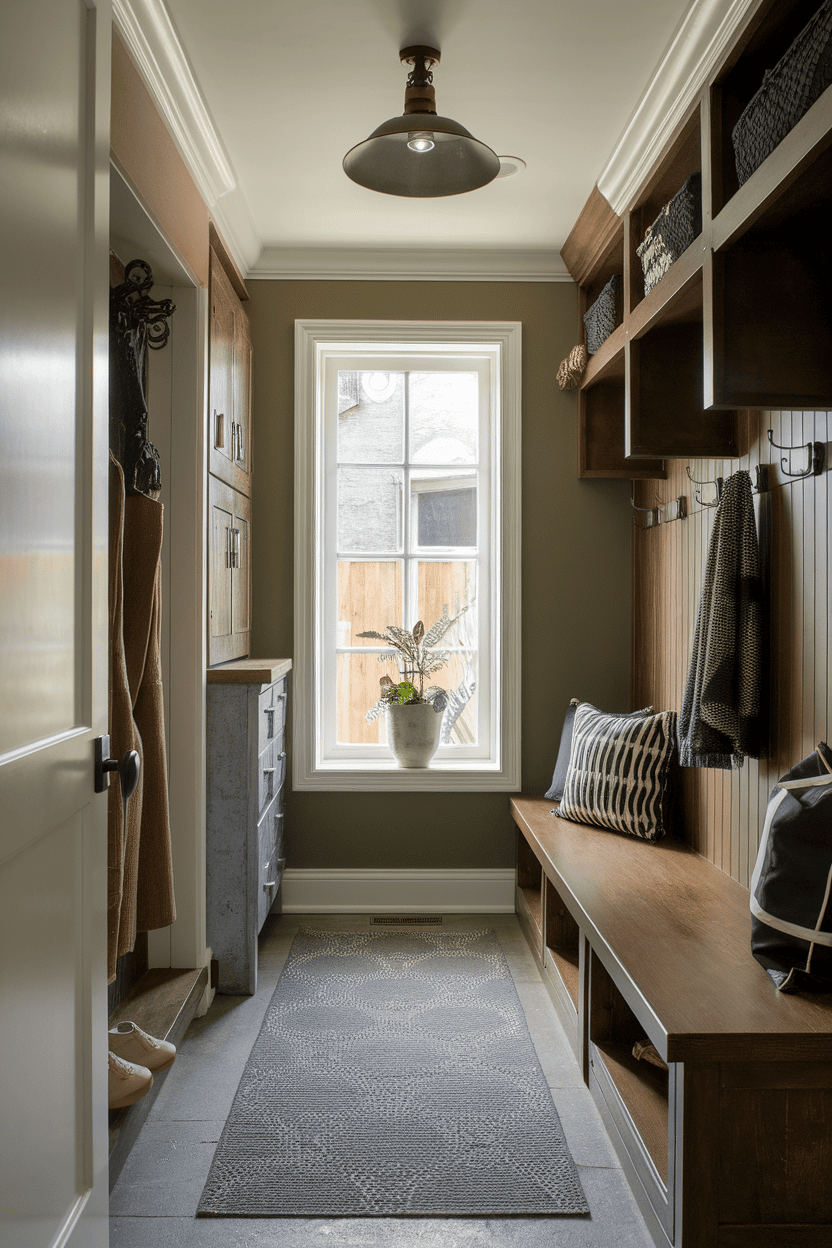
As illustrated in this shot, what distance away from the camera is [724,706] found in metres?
2.15

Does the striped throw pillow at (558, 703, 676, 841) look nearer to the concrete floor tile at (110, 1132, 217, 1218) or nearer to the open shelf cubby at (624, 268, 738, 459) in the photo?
the open shelf cubby at (624, 268, 738, 459)

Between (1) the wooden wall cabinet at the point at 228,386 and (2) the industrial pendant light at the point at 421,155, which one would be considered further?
(1) the wooden wall cabinet at the point at 228,386

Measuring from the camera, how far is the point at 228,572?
3021mm

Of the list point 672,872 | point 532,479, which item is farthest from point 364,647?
point 672,872

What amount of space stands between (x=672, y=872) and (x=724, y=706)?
57cm

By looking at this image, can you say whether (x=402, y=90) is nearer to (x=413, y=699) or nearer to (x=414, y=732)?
(x=413, y=699)

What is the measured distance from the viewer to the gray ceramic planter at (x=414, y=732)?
11.3ft

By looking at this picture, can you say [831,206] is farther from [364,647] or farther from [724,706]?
[364,647]

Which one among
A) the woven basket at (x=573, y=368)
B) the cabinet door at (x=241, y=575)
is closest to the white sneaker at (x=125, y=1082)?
A: the cabinet door at (x=241, y=575)

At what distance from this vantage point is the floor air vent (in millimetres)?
3363

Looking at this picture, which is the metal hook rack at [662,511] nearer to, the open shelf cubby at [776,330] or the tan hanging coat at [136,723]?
the open shelf cubby at [776,330]

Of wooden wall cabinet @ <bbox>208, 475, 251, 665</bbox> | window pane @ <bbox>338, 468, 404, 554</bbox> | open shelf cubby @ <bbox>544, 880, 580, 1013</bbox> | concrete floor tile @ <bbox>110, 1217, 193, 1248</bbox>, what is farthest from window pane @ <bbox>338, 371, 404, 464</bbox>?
concrete floor tile @ <bbox>110, 1217, 193, 1248</bbox>

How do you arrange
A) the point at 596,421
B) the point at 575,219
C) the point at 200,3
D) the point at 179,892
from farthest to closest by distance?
the point at 596,421, the point at 575,219, the point at 179,892, the point at 200,3

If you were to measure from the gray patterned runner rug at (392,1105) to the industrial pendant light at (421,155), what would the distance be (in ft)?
7.30
